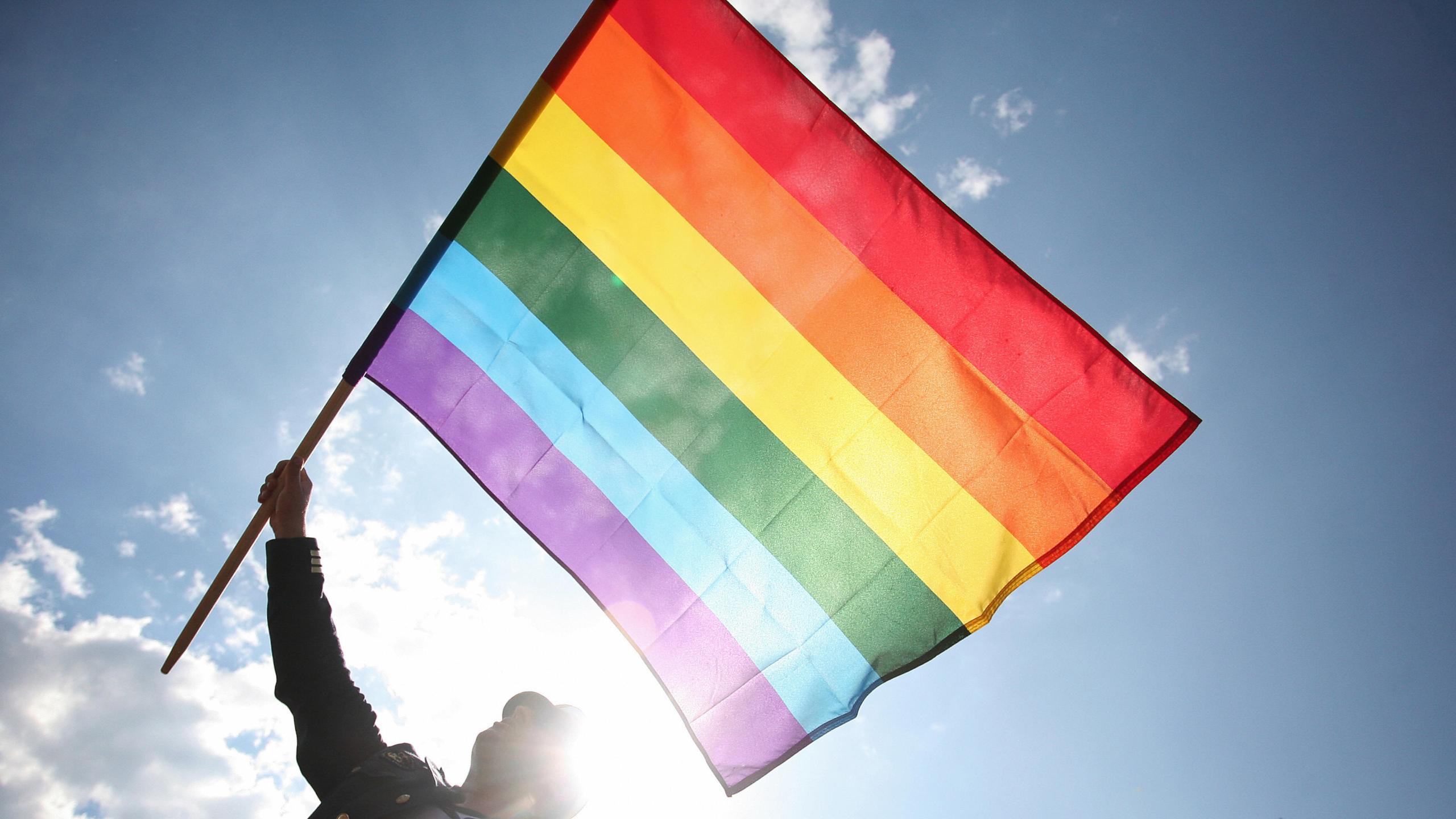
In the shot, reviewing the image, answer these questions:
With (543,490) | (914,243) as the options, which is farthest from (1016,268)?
(543,490)

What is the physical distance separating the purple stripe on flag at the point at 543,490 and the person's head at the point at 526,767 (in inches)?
29.3

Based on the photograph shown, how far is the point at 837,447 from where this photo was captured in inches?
149

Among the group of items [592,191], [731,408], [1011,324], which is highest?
[592,191]

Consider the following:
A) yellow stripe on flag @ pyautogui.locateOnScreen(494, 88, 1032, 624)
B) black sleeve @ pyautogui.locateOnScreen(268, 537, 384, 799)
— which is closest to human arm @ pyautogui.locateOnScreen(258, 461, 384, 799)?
black sleeve @ pyautogui.locateOnScreen(268, 537, 384, 799)

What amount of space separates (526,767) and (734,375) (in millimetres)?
2080

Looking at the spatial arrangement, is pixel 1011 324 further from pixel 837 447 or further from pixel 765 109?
pixel 765 109

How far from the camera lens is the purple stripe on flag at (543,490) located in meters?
3.87

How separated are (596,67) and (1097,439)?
3212 millimetres

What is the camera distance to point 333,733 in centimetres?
240

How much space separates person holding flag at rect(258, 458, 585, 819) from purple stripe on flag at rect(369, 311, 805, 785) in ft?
3.39

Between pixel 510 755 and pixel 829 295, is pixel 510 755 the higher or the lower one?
the lower one

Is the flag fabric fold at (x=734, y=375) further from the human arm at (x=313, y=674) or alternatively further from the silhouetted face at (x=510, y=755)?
the human arm at (x=313, y=674)

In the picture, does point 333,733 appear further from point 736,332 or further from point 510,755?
point 736,332

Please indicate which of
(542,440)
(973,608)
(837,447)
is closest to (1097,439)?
(973,608)
